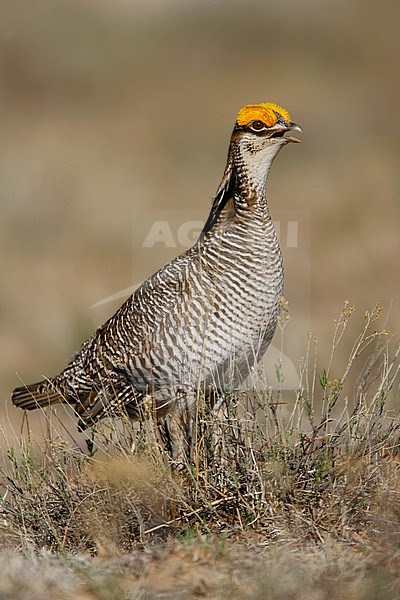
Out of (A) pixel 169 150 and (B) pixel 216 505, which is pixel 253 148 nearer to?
(B) pixel 216 505

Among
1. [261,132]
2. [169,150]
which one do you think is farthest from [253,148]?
[169,150]

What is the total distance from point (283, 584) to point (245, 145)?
8.15ft

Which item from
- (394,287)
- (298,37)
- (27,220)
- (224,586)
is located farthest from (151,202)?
(224,586)

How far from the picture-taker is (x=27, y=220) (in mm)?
14883

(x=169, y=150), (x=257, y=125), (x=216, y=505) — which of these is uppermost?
(x=169, y=150)

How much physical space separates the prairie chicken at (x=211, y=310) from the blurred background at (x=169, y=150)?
8.38 feet

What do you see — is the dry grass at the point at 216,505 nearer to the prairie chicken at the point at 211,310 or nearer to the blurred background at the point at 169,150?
the prairie chicken at the point at 211,310

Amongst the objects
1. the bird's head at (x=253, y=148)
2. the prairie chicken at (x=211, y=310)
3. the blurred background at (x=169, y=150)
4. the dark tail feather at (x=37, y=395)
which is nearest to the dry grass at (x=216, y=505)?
the prairie chicken at (x=211, y=310)

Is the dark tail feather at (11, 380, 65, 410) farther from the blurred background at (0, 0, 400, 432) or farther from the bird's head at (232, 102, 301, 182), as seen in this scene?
the blurred background at (0, 0, 400, 432)

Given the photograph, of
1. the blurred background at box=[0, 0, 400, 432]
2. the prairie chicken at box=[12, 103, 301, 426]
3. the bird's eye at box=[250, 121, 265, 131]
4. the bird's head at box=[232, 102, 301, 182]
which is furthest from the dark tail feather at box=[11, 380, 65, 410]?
the blurred background at box=[0, 0, 400, 432]

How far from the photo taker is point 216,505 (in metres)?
4.18

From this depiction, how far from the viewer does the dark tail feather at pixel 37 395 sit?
5621 mm

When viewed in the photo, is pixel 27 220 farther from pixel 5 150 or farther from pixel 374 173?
pixel 374 173

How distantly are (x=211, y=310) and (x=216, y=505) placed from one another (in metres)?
1.02
